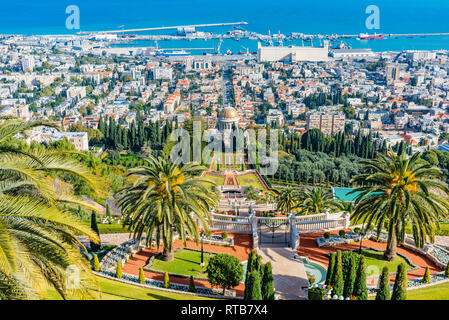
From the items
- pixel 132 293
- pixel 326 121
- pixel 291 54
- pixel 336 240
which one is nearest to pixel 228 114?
pixel 326 121

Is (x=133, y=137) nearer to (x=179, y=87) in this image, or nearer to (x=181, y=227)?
(x=181, y=227)

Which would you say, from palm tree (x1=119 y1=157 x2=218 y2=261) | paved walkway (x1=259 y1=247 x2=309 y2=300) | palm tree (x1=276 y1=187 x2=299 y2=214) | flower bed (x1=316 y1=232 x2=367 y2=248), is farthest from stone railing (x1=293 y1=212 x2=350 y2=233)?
palm tree (x1=119 y1=157 x2=218 y2=261)

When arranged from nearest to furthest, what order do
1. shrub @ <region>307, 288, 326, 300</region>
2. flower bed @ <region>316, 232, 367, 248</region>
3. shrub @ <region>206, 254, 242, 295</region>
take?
shrub @ <region>307, 288, 326, 300</region> → shrub @ <region>206, 254, 242, 295</region> → flower bed @ <region>316, 232, 367, 248</region>

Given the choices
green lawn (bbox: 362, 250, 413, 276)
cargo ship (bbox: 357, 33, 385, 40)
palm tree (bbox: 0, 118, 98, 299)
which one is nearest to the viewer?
palm tree (bbox: 0, 118, 98, 299)

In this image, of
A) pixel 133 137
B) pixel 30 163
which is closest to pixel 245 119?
pixel 133 137

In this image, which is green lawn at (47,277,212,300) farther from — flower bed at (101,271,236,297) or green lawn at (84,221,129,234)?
green lawn at (84,221,129,234)

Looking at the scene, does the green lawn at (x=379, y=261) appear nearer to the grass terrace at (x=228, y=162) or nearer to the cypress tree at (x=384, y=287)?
the cypress tree at (x=384, y=287)

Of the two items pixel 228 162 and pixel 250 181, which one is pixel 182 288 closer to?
pixel 250 181
